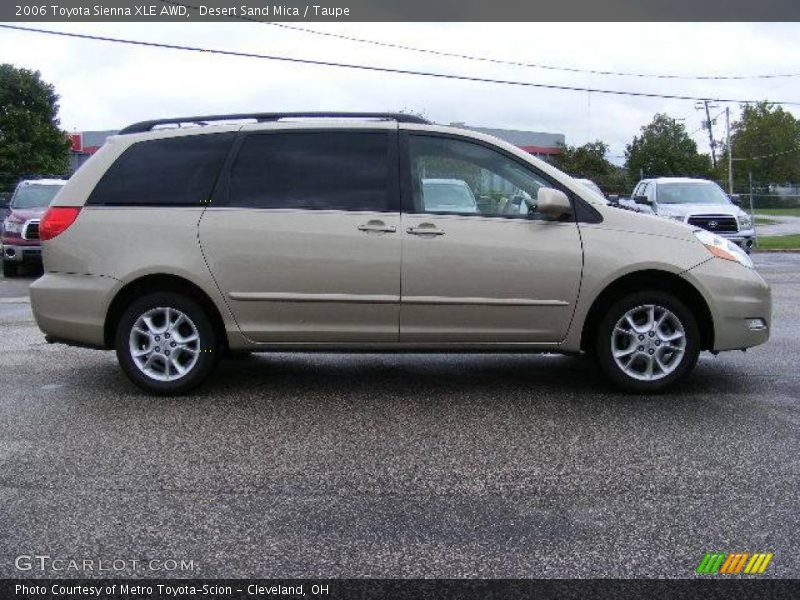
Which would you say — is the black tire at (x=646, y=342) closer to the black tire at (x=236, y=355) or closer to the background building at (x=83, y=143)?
the black tire at (x=236, y=355)

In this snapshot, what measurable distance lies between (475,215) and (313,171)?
1151mm

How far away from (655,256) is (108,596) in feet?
13.5

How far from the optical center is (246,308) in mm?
6012

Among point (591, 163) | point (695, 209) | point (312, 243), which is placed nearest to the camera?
point (312, 243)

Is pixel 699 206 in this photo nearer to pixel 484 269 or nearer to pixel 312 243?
pixel 484 269

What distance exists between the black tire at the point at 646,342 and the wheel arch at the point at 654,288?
79mm

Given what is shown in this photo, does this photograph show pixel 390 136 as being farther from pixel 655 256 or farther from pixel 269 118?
pixel 655 256

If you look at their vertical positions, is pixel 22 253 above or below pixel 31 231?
below

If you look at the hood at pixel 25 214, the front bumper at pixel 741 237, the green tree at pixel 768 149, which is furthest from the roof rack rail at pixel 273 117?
the green tree at pixel 768 149

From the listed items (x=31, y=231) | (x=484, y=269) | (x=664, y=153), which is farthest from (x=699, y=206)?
(x=664, y=153)

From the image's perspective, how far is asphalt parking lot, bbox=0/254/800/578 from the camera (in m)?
3.52

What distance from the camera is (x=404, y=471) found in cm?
452

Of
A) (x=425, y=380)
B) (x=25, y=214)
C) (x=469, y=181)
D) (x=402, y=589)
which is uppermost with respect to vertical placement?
(x=25, y=214)

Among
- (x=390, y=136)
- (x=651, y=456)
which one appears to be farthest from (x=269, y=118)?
(x=651, y=456)
